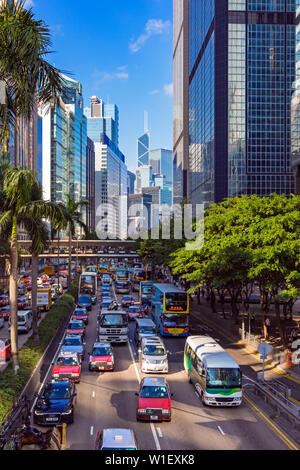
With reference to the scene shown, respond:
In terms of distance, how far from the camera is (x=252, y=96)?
4801 inches

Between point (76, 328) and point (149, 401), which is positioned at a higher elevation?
point (149, 401)

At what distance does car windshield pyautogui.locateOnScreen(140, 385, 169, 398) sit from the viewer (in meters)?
18.5

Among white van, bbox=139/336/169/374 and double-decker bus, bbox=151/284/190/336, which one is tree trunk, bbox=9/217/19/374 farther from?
double-decker bus, bbox=151/284/190/336

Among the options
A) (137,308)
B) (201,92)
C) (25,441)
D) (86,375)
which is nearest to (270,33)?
(201,92)

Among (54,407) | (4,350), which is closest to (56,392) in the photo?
(54,407)

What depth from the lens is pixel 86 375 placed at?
83.7 feet

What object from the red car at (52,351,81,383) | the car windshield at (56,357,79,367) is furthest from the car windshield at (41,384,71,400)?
the car windshield at (56,357,79,367)

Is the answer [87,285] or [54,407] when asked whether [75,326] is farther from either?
→ [87,285]

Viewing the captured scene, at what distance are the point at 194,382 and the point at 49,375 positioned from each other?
8234 mm

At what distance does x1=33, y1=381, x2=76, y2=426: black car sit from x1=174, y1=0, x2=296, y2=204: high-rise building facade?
107024 mm

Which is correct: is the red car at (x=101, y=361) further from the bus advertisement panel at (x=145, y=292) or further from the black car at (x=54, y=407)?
the bus advertisement panel at (x=145, y=292)
